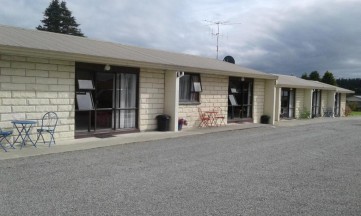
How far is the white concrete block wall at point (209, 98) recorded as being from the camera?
15109 millimetres

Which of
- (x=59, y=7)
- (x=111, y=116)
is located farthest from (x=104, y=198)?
(x=59, y=7)

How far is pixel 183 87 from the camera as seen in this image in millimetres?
14961

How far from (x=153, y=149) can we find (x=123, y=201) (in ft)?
15.1

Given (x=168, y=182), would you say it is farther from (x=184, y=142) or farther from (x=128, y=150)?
(x=184, y=142)

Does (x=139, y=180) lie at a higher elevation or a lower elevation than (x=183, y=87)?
lower

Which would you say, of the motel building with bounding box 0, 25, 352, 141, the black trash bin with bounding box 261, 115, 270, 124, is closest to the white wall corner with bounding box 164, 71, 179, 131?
the motel building with bounding box 0, 25, 352, 141

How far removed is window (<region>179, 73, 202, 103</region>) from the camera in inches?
587

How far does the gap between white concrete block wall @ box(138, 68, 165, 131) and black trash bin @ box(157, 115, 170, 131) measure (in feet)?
0.64

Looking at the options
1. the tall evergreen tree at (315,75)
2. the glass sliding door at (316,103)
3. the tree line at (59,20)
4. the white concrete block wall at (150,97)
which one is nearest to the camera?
the white concrete block wall at (150,97)

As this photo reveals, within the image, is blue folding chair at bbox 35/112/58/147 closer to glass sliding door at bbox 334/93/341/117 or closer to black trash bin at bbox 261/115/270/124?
black trash bin at bbox 261/115/270/124

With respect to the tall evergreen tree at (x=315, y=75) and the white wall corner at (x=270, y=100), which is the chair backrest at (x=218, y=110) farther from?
the tall evergreen tree at (x=315, y=75)

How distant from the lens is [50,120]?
10.3 m

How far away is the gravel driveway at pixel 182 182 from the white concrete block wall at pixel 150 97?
3.19m

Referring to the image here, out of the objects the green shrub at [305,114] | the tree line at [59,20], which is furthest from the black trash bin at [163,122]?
the tree line at [59,20]
